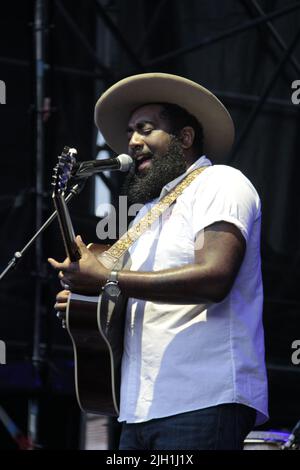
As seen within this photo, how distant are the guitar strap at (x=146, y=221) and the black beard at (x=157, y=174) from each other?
0.06 m

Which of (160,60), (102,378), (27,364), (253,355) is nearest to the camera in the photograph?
(253,355)

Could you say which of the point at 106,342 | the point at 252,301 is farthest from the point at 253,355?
the point at 106,342

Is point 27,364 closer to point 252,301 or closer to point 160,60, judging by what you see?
point 160,60

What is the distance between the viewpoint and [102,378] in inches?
144

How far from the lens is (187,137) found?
4.00 meters

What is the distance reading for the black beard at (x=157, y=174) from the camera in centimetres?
381

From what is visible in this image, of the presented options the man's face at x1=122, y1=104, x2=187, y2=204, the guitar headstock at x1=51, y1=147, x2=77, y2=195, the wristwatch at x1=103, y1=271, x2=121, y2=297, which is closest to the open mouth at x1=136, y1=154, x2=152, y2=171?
the man's face at x1=122, y1=104, x2=187, y2=204

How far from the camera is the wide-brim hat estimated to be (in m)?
3.99

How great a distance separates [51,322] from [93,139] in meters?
1.13

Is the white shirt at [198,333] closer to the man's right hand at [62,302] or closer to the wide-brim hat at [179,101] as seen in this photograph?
the man's right hand at [62,302]

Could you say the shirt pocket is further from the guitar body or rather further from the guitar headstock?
the guitar headstock

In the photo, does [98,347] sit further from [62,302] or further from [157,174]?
[157,174]

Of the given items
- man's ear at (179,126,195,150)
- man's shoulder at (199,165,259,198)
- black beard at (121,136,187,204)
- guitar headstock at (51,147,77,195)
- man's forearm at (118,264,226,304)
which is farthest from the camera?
man's ear at (179,126,195,150)

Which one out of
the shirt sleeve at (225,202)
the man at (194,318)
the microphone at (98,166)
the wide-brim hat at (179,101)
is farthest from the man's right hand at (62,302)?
the wide-brim hat at (179,101)
